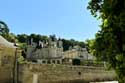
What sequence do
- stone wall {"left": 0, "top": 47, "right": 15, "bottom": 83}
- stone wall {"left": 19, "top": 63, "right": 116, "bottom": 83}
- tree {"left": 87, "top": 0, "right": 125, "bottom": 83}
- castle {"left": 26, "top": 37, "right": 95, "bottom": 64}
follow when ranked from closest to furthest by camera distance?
tree {"left": 87, "top": 0, "right": 125, "bottom": 83}, stone wall {"left": 19, "top": 63, "right": 116, "bottom": 83}, stone wall {"left": 0, "top": 47, "right": 15, "bottom": 83}, castle {"left": 26, "top": 37, "right": 95, "bottom": 64}

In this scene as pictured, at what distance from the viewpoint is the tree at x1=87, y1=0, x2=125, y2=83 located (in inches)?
332

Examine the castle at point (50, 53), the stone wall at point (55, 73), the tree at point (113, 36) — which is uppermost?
the castle at point (50, 53)

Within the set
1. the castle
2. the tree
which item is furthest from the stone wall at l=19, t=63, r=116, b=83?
the castle

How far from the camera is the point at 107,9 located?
8.73 m

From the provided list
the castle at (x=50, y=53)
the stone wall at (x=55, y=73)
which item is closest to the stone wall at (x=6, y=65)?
the stone wall at (x=55, y=73)

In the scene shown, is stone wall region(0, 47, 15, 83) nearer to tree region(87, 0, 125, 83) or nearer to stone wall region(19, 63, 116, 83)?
stone wall region(19, 63, 116, 83)

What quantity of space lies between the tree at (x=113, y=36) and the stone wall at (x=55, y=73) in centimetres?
2303

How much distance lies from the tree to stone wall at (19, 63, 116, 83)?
907 inches

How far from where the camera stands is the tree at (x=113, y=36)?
8.42 m

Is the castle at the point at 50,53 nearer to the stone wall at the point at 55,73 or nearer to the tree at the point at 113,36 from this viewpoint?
the stone wall at the point at 55,73

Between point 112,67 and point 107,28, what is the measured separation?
95 cm

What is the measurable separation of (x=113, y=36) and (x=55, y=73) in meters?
25.4

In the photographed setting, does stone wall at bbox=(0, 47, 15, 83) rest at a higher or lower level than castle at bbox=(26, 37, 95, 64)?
lower

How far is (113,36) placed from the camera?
28.6 feet
